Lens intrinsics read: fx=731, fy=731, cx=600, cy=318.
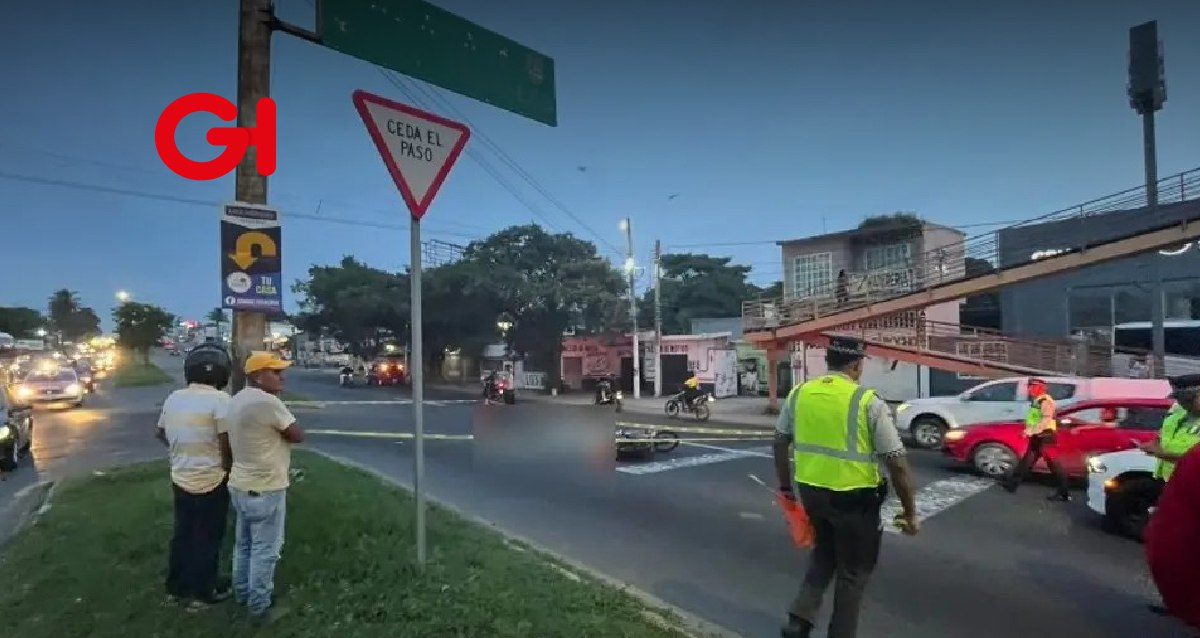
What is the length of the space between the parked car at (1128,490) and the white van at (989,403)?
19.8ft

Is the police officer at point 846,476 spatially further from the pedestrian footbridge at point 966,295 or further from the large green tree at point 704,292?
the large green tree at point 704,292

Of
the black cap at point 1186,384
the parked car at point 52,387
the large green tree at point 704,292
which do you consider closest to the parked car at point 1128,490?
the black cap at point 1186,384

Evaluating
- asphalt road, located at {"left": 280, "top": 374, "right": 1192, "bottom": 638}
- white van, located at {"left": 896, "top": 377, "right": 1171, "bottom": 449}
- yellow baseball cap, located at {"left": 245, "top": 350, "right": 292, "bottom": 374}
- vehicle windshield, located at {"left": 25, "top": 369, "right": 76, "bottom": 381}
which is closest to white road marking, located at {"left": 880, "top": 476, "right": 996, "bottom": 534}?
asphalt road, located at {"left": 280, "top": 374, "right": 1192, "bottom": 638}

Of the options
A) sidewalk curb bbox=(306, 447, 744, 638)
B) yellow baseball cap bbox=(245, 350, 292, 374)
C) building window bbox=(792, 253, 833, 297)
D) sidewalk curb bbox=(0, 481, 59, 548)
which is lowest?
sidewalk curb bbox=(0, 481, 59, 548)

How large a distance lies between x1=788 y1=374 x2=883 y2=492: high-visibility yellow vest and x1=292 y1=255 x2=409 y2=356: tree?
1463 inches

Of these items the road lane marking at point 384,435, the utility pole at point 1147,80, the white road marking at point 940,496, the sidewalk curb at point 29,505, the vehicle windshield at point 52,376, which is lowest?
the white road marking at point 940,496

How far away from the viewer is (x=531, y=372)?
40875 mm

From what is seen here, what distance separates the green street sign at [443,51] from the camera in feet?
15.8

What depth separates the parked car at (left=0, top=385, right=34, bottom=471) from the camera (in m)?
11.3

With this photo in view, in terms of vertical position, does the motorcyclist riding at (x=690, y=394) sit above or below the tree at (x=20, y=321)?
below

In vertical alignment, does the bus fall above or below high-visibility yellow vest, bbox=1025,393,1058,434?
above

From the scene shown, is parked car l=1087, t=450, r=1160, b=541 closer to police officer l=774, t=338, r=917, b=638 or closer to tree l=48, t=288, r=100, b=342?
police officer l=774, t=338, r=917, b=638

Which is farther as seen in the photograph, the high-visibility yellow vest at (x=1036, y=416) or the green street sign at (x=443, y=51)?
the high-visibility yellow vest at (x=1036, y=416)

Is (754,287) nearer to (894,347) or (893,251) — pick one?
(893,251)
